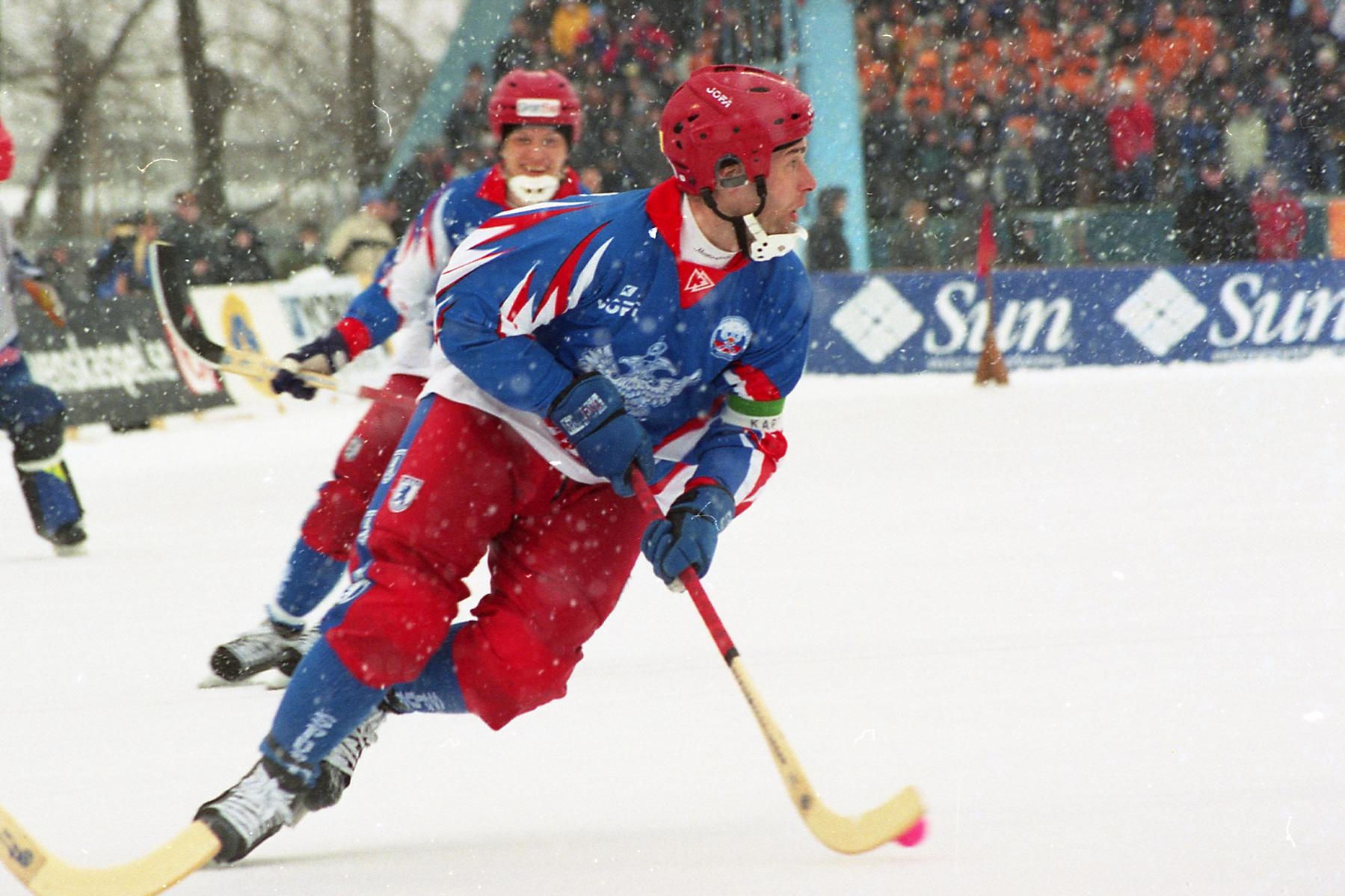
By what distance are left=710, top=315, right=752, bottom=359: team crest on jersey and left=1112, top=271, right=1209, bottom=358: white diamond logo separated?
9617 mm

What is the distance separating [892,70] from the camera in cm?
1471

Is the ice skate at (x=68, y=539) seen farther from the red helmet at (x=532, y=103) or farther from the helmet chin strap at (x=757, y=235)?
the helmet chin strap at (x=757, y=235)

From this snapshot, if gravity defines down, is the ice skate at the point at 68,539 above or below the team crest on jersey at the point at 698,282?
below

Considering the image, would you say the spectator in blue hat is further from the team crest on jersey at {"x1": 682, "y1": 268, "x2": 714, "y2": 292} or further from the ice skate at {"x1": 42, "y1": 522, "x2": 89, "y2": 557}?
the team crest on jersey at {"x1": 682, "y1": 268, "x2": 714, "y2": 292}

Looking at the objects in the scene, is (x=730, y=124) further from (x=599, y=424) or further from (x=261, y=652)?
(x=261, y=652)

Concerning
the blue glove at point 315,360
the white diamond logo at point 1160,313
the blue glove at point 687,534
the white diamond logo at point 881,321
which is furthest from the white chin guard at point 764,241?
the white diamond logo at point 1160,313

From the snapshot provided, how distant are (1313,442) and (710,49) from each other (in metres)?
8.56

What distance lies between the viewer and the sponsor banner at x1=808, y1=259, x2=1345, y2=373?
11.7 metres

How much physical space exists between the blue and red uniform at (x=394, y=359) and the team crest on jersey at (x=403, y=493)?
119 centimetres

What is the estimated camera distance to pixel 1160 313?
1170cm

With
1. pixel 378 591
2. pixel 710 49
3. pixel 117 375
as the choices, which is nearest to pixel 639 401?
pixel 378 591

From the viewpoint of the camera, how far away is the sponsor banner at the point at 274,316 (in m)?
10.6

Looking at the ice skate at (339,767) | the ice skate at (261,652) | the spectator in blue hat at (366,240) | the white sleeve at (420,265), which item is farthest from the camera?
the spectator in blue hat at (366,240)

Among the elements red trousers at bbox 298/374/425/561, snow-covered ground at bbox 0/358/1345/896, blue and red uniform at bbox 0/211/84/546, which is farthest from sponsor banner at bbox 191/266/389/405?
red trousers at bbox 298/374/425/561
